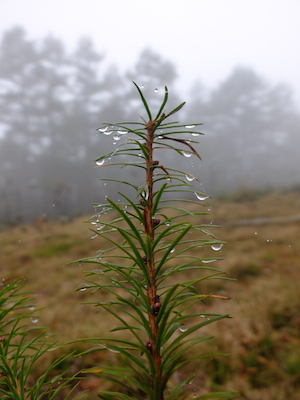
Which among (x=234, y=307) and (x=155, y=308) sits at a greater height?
(x=155, y=308)

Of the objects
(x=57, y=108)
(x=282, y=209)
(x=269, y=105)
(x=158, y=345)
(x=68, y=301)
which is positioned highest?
(x=269, y=105)

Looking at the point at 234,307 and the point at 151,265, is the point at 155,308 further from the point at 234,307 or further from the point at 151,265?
the point at 234,307

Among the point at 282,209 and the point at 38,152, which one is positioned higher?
Answer: the point at 38,152

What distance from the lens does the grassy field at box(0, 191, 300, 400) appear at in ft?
Answer: 5.16

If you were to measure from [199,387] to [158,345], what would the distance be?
5.73ft

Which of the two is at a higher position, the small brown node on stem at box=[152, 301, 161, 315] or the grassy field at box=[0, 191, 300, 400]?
the small brown node on stem at box=[152, 301, 161, 315]

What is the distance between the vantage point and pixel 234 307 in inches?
94.3

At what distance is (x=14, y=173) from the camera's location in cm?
697

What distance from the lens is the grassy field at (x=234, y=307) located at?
62.0 inches

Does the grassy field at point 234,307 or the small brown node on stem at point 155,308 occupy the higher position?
the small brown node on stem at point 155,308

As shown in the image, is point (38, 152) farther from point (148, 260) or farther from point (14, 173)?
point (148, 260)

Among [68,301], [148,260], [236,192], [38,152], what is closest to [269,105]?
[236,192]

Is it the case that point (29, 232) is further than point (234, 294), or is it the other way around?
point (29, 232)

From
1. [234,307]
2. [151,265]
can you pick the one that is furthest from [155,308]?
[234,307]
